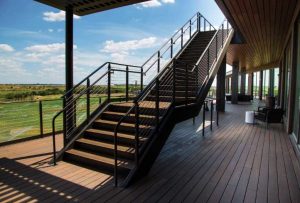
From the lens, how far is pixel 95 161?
4043mm

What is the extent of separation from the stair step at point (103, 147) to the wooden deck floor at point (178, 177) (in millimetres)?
465

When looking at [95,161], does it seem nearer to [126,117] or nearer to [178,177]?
Result: [126,117]

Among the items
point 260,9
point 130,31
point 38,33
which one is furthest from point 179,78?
point 38,33

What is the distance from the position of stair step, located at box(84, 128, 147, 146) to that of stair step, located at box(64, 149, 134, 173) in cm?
41

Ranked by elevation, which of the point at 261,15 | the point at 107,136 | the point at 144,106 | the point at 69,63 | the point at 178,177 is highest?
the point at 261,15

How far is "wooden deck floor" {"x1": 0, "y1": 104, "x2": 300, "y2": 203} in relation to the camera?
311 centimetres

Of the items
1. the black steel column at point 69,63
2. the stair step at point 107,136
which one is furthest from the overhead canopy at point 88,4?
the stair step at point 107,136

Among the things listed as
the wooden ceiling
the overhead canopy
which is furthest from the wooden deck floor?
the wooden ceiling

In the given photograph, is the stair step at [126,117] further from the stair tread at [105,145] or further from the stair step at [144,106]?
the stair tread at [105,145]

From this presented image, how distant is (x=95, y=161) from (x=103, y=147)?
0.32 metres

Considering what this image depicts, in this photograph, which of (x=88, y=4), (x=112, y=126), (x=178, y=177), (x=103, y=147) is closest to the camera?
(x=178, y=177)

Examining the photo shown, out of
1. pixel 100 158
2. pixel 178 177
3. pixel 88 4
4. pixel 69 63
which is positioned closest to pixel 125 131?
pixel 100 158

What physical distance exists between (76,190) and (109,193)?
0.46 metres

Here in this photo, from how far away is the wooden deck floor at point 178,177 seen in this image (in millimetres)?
3113
